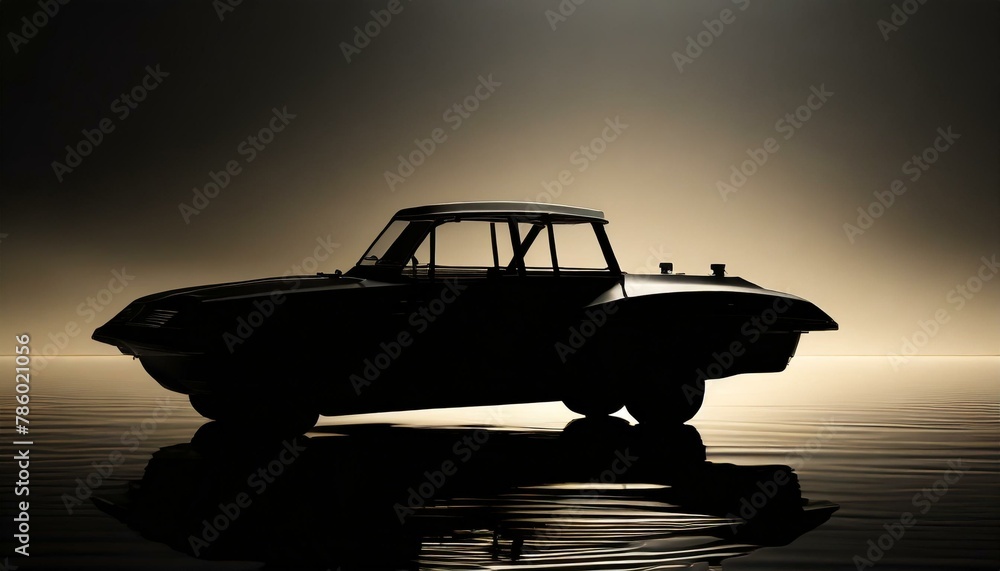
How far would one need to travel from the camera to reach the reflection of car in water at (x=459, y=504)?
13.9ft

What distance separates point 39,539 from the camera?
4418 mm

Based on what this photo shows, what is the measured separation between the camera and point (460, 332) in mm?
7621

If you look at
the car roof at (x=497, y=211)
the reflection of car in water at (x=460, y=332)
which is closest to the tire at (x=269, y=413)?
the reflection of car in water at (x=460, y=332)

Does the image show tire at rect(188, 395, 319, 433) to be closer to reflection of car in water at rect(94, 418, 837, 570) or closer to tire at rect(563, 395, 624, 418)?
reflection of car in water at rect(94, 418, 837, 570)

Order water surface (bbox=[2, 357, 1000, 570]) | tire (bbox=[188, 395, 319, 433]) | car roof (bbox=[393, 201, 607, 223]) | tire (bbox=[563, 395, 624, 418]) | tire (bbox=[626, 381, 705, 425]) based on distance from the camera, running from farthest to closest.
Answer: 1. tire (bbox=[563, 395, 624, 418])
2. tire (bbox=[626, 381, 705, 425])
3. car roof (bbox=[393, 201, 607, 223])
4. tire (bbox=[188, 395, 319, 433])
5. water surface (bbox=[2, 357, 1000, 570])

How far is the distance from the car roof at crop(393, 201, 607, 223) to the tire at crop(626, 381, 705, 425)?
1551mm

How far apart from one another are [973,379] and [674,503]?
14768mm

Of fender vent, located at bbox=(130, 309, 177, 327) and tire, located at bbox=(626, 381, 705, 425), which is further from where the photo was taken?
tire, located at bbox=(626, 381, 705, 425)

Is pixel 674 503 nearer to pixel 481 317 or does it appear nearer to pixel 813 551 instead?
pixel 813 551

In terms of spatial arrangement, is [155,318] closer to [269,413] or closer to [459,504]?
[269,413]

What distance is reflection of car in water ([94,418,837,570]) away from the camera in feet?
13.9

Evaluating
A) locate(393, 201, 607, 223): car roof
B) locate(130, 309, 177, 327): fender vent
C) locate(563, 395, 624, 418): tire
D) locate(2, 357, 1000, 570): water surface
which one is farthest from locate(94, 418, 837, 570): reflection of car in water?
locate(393, 201, 607, 223): car roof

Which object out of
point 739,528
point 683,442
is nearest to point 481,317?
point 683,442

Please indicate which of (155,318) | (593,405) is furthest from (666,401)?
(155,318)
